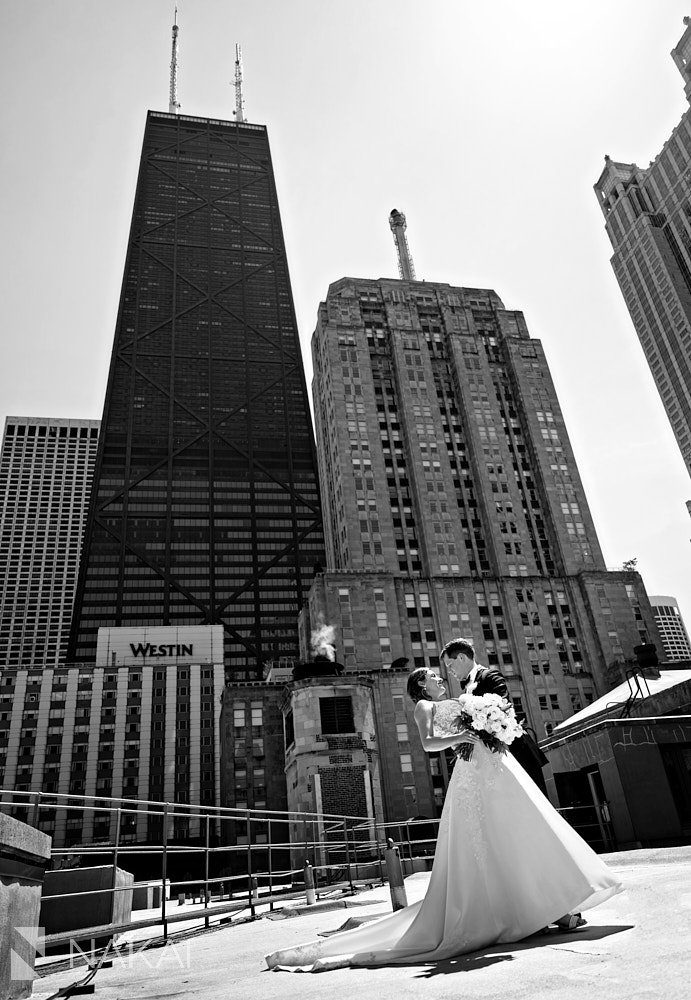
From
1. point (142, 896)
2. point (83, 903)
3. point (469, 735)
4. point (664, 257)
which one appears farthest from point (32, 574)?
point (469, 735)

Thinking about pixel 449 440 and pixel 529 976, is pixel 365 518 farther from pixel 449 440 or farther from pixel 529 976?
pixel 529 976

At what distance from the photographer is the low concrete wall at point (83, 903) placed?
9.15 meters

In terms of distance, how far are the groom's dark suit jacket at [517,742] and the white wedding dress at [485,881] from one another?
39 centimetres

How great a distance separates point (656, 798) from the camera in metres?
15.3

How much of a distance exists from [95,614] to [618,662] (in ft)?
341

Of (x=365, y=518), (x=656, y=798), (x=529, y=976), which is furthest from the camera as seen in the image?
(x=365, y=518)

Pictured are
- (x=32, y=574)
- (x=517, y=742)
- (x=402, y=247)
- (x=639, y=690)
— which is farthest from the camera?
(x=32, y=574)

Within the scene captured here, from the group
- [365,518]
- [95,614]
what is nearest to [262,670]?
[95,614]

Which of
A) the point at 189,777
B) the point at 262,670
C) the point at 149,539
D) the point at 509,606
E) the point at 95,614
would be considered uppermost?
the point at 149,539

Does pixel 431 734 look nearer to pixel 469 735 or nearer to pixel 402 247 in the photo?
pixel 469 735

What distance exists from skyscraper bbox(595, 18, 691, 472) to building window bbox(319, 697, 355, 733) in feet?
332

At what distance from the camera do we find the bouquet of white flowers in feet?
18.9
